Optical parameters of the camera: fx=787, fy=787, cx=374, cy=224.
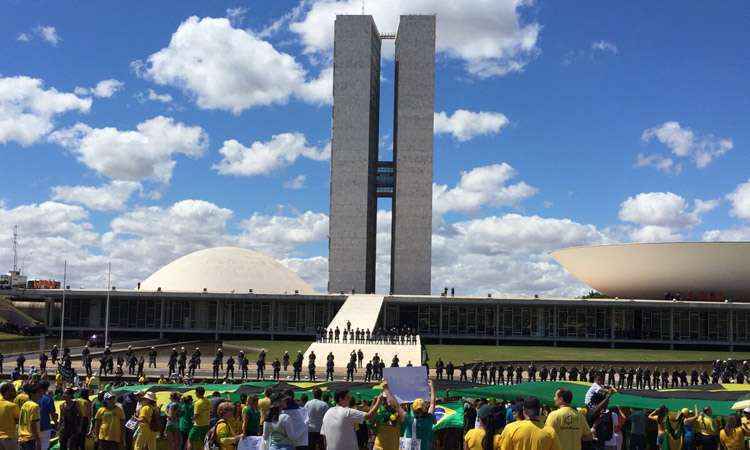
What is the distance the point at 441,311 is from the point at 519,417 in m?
51.6

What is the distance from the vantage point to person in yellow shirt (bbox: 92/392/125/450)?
36.3 ft

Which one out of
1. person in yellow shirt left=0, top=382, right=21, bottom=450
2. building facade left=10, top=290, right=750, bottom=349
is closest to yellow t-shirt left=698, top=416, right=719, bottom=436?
person in yellow shirt left=0, top=382, right=21, bottom=450

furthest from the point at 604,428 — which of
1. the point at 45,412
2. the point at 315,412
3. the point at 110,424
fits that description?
the point at 45,412

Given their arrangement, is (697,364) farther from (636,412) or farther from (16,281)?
(16,281)

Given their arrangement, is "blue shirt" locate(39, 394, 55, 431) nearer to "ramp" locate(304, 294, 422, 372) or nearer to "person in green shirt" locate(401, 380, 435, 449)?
"person in green shirt" locate(401, 380, 435, 449)

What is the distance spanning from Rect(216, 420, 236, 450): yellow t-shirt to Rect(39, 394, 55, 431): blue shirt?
3.25 metres

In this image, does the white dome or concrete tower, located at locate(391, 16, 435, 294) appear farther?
concrete tower, located at locate(391, 16, 435, 294)

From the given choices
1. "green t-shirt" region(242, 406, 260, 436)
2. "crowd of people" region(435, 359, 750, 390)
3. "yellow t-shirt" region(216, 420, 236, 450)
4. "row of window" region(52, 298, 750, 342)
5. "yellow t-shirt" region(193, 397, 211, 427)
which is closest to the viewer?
"yellow t-shirt" region(216, 420, 236, 450)

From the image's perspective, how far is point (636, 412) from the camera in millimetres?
12148

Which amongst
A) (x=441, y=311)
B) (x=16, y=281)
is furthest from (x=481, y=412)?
(x=16, y=281)

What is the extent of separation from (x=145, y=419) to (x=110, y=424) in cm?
67

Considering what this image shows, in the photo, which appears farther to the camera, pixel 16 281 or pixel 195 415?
pixel 16 281

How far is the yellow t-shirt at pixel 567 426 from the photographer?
26.0 feet

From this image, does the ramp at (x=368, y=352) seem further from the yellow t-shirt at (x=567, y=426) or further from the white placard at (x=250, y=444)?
the yellow t-shirt at (x=567, y=426)
